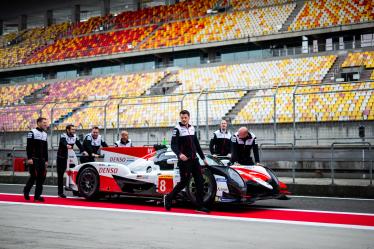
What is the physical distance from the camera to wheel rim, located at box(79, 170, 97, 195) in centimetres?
1031

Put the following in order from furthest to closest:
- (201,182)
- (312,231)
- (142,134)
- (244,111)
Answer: (142,134) → (244,111) → (201,182) → (312,231)

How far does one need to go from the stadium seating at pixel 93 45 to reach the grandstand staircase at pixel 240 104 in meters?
20.9

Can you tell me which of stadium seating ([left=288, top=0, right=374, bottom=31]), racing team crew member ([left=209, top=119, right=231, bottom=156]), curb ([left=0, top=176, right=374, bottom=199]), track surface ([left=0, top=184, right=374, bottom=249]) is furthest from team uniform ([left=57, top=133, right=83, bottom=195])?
stadium seating ([left=288, top=0, right=374, bottom=31])

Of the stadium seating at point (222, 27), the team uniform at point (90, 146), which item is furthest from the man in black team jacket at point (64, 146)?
the stadium seating at point (222, 27)

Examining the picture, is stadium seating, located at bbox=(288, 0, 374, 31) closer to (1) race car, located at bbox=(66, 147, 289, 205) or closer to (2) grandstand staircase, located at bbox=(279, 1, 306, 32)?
(2) grandstand staircase, located at bbox=(279, 1, 306, 32)

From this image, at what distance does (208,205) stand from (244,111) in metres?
8.28

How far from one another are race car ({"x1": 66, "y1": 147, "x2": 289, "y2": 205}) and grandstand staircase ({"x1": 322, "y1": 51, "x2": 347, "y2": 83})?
16.4 m

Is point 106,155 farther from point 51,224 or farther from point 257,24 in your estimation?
point 257,24

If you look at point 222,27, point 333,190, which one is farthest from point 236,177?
point 222,27

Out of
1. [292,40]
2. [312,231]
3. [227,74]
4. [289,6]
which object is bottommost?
[312,231]

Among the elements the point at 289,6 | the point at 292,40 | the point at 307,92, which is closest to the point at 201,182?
the point at 307,92

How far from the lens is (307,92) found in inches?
608

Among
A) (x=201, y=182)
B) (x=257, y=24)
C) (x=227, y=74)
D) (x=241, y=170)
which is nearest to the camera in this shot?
(x=201, y=182)

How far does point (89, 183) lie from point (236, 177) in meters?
3.40
